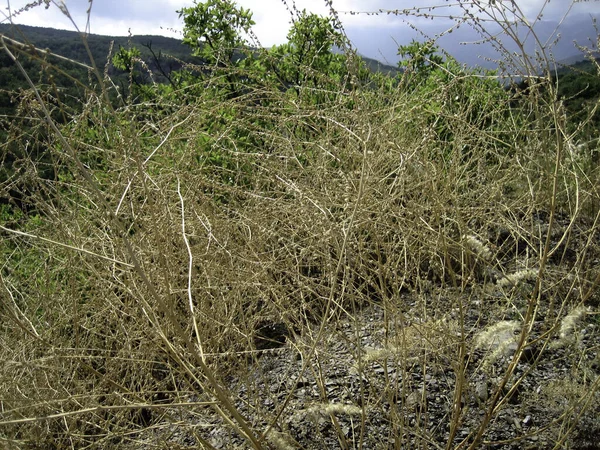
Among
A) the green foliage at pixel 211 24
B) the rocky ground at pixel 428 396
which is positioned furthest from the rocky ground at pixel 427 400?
the green foliage at pixel 211 24

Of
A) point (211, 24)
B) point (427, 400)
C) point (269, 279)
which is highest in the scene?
point (211, 24)

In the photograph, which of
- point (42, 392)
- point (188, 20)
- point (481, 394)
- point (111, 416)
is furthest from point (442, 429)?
point (188, 20)

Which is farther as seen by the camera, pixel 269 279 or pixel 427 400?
pixel 269 279

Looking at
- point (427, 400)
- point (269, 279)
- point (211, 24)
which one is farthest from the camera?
point (211, 24)

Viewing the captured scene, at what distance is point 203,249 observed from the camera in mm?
2504

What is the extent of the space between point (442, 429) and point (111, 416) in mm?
1325

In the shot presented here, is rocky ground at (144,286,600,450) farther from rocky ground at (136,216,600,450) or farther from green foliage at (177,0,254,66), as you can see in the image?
green foliage at (177,0,254,66)

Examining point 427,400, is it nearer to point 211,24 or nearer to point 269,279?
point 269,279

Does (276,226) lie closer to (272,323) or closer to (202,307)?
(272,323)

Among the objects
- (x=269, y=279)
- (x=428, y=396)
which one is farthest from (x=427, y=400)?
(x=269, y=279)

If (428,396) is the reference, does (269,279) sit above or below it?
above


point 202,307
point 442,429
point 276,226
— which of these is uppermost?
point 276,226

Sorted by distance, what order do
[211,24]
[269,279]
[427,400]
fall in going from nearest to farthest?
[427,400]
[269,279]
[211,24]

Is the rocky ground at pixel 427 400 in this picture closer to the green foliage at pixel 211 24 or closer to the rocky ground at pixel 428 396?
the rocky ground at pixel 428 396
